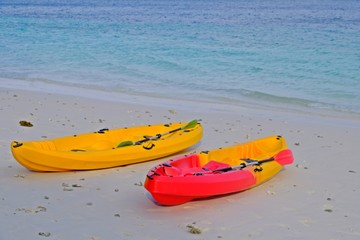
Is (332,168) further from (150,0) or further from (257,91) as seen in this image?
(150,0)

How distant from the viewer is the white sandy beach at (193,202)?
5238 mm

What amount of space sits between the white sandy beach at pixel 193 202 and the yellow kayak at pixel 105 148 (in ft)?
0.38

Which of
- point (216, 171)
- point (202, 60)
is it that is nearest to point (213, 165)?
point (216, 171)

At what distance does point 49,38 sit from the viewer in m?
27.4

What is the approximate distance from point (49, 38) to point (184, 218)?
23012 mm

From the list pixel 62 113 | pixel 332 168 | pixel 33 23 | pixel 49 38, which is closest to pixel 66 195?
pixel 332 168

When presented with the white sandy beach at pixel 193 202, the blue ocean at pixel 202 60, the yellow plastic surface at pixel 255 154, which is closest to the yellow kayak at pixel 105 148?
the white sandy beach at pixel 193 202

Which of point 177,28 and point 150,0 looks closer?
point 177,28

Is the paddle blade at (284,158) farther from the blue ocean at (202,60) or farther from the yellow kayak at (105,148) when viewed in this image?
the blue ocean at (202,60)

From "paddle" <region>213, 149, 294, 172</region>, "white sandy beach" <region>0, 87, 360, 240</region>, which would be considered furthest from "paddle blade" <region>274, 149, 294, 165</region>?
"white sandy beach" <region>0, 87, 360, 240</region>

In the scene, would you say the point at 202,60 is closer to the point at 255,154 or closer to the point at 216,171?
the point at 255,154

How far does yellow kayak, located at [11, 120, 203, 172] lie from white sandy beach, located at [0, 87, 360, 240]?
0.11m

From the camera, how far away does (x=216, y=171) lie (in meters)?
6.21

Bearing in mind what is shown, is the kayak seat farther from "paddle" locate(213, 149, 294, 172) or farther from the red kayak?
"paddle" locate(213, 149, 294, 172)
